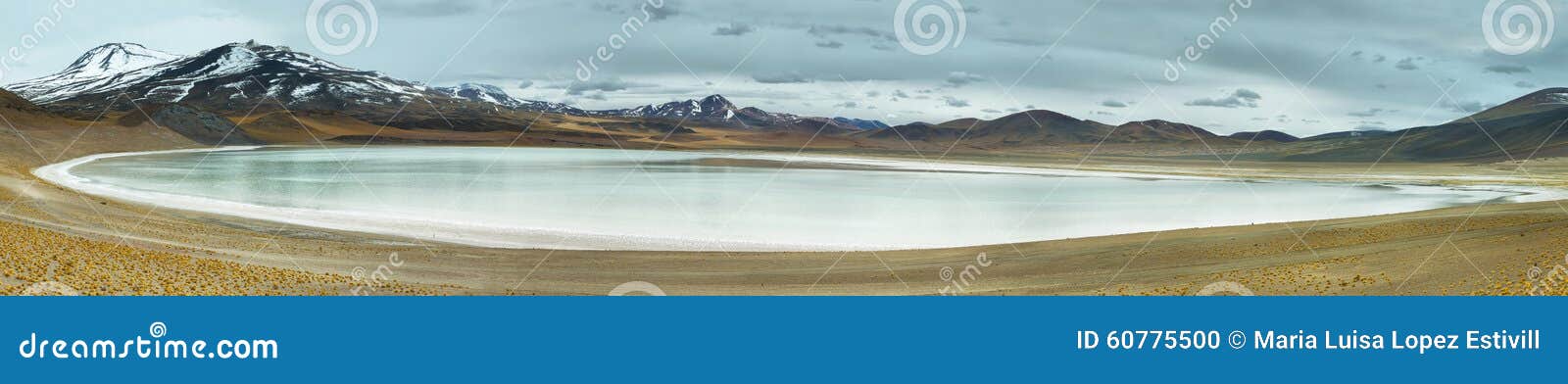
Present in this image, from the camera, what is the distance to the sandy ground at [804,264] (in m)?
14.4

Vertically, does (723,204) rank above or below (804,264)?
above

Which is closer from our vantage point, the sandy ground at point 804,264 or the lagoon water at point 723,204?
the sandy ground at point 804,264

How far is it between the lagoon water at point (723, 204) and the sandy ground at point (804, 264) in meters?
2.52

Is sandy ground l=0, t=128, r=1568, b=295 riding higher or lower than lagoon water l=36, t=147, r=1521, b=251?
lower

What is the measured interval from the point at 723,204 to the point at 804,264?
47.6ft

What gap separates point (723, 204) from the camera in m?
32.7

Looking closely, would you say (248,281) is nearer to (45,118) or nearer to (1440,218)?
(1440,218)

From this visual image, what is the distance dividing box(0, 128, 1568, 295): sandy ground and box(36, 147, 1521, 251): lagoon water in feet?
A: 8.28

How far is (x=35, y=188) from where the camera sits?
30438mm

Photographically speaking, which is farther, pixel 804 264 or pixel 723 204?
pixel 723 204

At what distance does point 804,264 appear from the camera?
18.4 metres

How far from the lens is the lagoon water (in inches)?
932

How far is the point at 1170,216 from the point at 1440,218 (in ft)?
25.4

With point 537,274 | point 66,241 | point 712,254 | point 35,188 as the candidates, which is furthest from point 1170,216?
point 35,188
